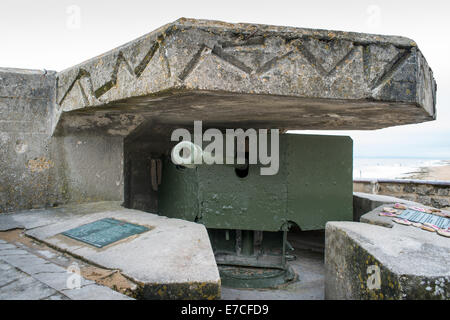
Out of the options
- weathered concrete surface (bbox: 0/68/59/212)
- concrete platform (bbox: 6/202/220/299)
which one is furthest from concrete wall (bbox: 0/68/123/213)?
concrete platform (bbox: 6/202/220/299)

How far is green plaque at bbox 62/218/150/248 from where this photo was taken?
7.28 feet

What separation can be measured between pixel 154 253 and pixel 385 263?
4.45ft

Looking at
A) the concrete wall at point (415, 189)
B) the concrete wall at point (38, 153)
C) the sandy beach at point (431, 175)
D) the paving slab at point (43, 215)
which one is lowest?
A: the sandy beach at point (431, 175)

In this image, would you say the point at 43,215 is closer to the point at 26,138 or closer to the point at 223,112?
the point at 26,138

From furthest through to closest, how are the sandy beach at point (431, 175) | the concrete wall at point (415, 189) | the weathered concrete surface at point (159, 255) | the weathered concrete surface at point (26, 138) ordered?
the sandy beach at point (431, 175), the concrete wall at point (415, 189), the weathered concrete surface at point (26, 138), the weathered concrete surface at point (159, 255)

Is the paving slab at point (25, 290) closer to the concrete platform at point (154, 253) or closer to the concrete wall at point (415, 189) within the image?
the concrete platform at point (154, 253)

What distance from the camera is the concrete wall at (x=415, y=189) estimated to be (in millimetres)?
5398

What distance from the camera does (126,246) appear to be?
209 cm

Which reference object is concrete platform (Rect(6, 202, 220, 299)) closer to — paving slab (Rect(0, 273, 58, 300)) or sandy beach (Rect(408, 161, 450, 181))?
paving slab (Rect(0, 273, 58, 300))

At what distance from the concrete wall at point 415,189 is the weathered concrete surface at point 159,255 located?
194 inches

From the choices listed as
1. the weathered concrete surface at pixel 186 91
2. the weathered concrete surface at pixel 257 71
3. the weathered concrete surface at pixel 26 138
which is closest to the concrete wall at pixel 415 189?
the weathered concrete surface at pixel 186 91

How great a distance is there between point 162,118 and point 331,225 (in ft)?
6.60

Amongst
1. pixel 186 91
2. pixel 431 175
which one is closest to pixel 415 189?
pixel 186 91
